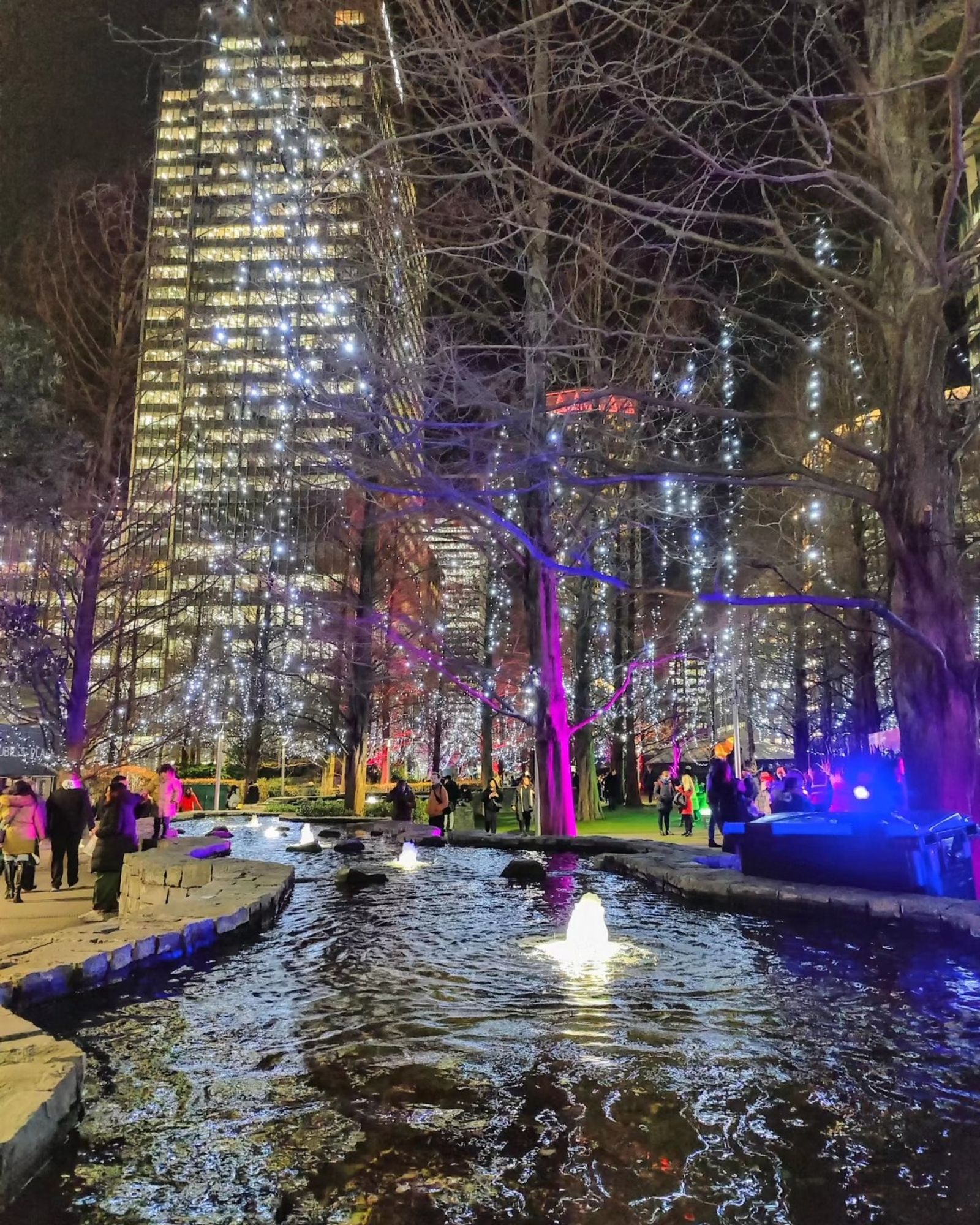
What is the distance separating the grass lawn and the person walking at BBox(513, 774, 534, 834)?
530 mm

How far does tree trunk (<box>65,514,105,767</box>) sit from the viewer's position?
16.7 m

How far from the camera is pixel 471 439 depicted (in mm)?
10391

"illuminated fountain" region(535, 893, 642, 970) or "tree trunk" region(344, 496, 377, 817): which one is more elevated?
"tree trunk" region(344, 496, 377, 817)

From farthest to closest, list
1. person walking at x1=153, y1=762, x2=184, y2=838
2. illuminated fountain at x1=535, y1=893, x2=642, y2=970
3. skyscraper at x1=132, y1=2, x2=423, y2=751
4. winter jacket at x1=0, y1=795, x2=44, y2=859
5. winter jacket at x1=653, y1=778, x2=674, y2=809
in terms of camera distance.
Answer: winter jacket at x1=653, y1=778, x2=674, y2=809 < person walking at x1=153, y1=762, x2=184, y2=838 < winter jacket at x1=0, y1=795, x2=44, y2=859 < skyscraper at x1=132, y1=2, x2=423, y2=751 < illuminated fountain at x1=535, y1=893, x2=642, y2=970

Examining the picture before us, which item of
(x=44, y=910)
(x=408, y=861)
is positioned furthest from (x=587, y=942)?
(x=44, y=910)

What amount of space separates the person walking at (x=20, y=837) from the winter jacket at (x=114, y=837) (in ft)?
3.95

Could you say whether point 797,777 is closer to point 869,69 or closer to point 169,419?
point 869,69

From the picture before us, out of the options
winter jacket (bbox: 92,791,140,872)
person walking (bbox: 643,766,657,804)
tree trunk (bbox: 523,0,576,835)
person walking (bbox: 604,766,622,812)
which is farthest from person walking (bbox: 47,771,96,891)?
person walking (bbox: 643,766,657,804)

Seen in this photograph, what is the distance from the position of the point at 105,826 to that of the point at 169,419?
15291 millimetres

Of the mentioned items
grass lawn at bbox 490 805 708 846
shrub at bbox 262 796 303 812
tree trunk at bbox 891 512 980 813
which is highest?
tree trunk at bbox 891 512 980 813

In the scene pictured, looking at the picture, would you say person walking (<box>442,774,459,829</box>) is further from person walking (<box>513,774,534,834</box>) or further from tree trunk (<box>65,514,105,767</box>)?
tree trunk (<box>65,514,105,767</box>)

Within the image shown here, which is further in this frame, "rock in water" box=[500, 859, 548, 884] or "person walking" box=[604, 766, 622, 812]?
"person walking" box=[604, 766, 622, 812]

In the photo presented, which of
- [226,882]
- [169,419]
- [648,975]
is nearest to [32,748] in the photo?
[169,419]

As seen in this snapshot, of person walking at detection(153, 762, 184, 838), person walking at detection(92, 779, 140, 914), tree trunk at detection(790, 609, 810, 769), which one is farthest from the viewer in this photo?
tree trunk at detection(790, 609, 810, 769)
